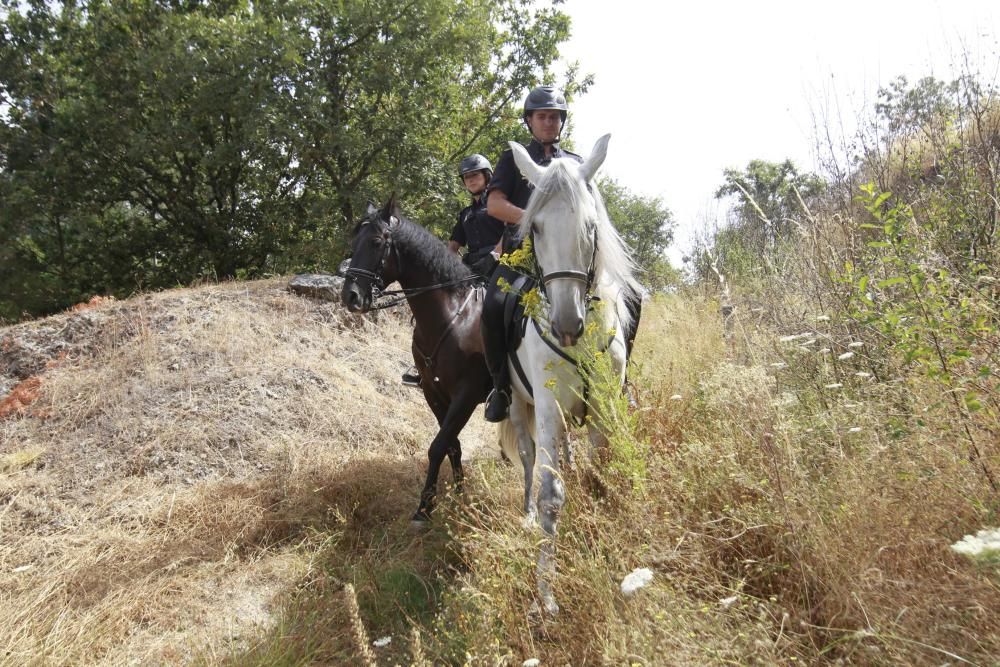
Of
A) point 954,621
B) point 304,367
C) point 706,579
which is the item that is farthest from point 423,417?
point 954,621

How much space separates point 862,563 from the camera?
1.83 meters

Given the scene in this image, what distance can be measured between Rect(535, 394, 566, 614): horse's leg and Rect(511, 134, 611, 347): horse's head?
574 mm

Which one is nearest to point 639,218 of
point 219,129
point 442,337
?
point 219,129

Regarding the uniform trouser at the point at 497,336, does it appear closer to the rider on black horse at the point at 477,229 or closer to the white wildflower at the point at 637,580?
the rider on black horse at the point at 477,229

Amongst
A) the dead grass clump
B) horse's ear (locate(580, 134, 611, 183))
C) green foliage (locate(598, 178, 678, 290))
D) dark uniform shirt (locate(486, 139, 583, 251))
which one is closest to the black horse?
dark uniform shirt (locate(486, 139, 583, 251))

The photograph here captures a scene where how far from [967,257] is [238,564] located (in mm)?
5048

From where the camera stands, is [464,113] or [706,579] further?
[464,113]

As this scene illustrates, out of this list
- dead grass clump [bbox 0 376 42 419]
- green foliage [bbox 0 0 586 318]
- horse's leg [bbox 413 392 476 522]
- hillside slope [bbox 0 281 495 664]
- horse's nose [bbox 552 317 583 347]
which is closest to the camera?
horse's nose [bbox 552 317 583 347]

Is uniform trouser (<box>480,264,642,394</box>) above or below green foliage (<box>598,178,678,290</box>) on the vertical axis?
below

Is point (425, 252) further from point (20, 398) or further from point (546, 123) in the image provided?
point (20, 398)

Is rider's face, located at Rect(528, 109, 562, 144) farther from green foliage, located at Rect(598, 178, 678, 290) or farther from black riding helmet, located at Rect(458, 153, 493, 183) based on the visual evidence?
green foliage, located at Rect(598, 178, 678, 290)

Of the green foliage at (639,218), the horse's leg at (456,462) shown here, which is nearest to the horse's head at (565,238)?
the horse's leg at (456,462)

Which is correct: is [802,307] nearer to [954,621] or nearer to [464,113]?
[954,621]

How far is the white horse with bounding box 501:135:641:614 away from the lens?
2.51 m
